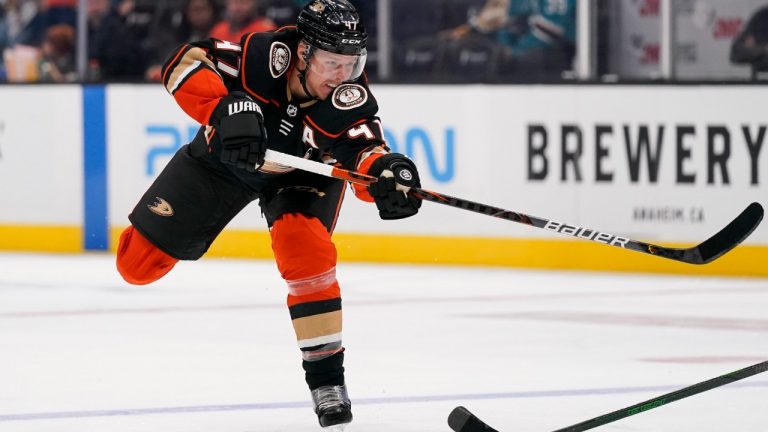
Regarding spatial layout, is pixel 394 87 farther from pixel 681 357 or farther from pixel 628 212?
pixel 681 357

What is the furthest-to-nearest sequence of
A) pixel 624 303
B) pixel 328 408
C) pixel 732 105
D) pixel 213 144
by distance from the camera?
pixel 732 105, pixel 624 303, pixel 213 144, pixel 328 408

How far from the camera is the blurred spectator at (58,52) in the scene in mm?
8523

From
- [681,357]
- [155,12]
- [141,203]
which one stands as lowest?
[681,357]

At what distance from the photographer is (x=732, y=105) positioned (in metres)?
7.04

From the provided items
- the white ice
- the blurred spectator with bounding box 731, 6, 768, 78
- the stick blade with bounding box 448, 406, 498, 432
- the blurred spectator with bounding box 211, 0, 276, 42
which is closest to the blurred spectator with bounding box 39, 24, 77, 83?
the blurred spectator with bounding box 211, 0, 276, 42

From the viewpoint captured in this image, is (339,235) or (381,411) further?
(339,235)

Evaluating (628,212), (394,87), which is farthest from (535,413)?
(394,87)

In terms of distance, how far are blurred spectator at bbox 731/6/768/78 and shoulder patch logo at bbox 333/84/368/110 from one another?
3.69 metres

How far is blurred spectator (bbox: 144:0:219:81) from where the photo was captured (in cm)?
838

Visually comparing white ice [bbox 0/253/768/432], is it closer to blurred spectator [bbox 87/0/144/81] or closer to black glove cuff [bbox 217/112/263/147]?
black glove cuff [bbox 217/112/263/147]

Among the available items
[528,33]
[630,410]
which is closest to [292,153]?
[630,410]

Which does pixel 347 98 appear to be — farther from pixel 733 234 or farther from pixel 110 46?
pixel 110 46

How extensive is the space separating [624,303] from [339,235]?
1886 mm

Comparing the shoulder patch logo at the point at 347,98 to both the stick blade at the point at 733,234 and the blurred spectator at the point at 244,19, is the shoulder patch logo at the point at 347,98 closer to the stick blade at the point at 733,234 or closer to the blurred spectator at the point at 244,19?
the stick blade at the point at 733,234
